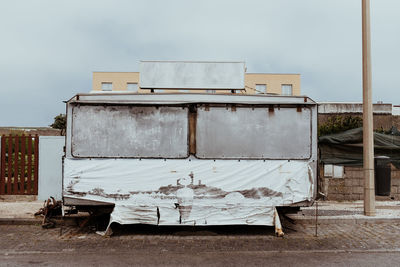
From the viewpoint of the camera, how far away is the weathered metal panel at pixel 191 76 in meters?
8.12

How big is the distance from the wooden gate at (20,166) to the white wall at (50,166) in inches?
5.8

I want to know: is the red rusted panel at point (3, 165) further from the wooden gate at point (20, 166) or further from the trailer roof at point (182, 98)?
the trailer roof at point (182, 98)

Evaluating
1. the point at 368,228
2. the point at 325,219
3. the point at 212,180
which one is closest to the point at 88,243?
the point at 212,180

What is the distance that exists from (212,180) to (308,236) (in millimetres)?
2352

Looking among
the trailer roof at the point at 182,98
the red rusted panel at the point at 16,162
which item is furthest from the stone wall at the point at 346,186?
the red rusted panel at the point at 16,162

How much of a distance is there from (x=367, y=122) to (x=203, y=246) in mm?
5472

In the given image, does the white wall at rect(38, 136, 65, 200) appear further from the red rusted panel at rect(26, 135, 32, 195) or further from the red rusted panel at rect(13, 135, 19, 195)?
the red rusted panel at rect(13, 135, 19, 195)

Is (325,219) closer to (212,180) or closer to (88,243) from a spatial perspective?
(212,180)

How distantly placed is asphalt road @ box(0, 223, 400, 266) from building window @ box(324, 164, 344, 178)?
3.24 metres

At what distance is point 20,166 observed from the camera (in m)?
11.0

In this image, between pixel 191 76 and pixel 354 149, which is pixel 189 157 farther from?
pixel 354 149

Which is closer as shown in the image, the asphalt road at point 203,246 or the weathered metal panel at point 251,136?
the asphalt road at point 203,246

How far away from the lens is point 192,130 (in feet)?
24.6

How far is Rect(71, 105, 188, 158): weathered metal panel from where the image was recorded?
294 inches
